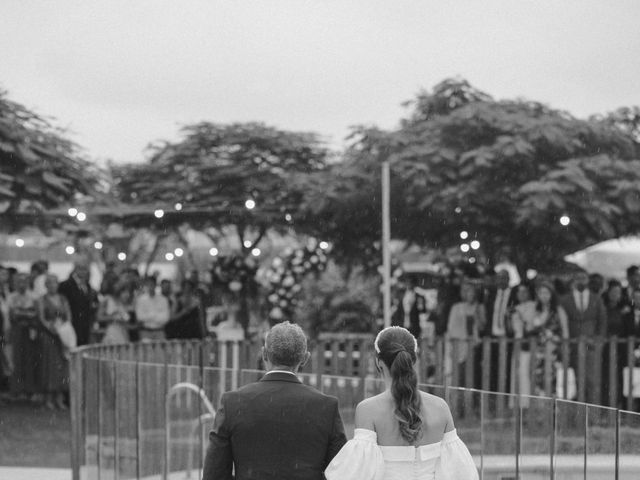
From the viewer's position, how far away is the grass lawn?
13.7 metres

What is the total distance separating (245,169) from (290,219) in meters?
3.67

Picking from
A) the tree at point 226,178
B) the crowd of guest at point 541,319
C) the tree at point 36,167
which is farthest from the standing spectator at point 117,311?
the tree at point 226,178

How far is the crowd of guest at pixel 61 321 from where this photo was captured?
60.8 feet

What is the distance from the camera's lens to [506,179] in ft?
68.5

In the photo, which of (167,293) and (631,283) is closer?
(631,283)

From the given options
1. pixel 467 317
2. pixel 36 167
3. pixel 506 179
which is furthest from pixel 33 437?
pixel 506 179

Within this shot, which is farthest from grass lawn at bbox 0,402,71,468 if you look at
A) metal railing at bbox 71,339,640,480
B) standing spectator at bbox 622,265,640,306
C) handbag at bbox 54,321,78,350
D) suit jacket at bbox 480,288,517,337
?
standing spectator at bbox 622,265,640,306

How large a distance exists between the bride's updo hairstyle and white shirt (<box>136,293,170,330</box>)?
552 inches

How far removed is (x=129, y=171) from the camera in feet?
101

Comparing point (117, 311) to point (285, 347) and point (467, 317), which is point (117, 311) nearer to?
point (467, 317)

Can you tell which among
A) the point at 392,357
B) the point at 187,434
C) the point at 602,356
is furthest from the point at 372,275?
the point at 392,357

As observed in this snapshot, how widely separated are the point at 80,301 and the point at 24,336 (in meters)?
0.99

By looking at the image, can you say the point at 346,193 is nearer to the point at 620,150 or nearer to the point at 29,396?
the point at 620,150

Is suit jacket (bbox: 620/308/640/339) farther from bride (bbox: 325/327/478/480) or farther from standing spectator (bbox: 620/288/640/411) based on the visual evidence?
bride (bbox: 325/327/478/480)
